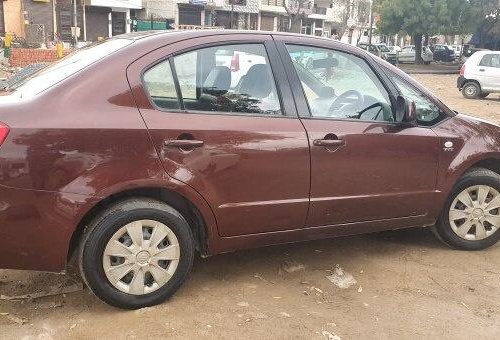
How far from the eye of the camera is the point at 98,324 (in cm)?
302

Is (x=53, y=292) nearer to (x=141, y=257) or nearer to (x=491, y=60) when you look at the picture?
(x=141, y=257)

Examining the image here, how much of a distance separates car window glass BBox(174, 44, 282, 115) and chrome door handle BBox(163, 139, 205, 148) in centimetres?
21

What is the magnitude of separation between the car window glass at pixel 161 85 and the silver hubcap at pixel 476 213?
2.36 metres

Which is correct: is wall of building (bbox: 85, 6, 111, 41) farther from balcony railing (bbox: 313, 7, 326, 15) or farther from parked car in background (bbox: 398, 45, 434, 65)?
balcony railing (bbox: 313, 7, 326, 15)

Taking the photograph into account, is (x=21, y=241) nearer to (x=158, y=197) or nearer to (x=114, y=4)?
(x=158, y=197)

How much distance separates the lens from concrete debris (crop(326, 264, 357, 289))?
368 cm

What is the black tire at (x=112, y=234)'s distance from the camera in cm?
295

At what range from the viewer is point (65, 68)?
3258 mm

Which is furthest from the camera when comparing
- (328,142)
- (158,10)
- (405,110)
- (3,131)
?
(158,10)

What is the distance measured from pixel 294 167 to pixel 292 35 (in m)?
0.92

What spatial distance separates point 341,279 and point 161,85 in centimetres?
180

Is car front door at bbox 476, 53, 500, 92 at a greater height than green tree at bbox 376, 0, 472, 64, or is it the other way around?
green tree at bbox 376, 0, 472, 64

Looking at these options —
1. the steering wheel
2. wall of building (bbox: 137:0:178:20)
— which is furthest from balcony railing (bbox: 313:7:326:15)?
the steering wheel

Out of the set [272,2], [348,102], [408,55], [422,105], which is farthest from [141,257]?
[272,2]
